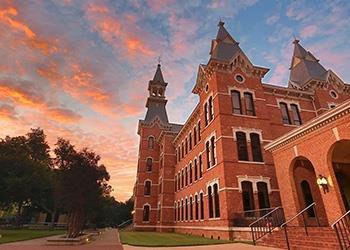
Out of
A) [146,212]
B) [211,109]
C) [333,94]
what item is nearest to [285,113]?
[333,94]

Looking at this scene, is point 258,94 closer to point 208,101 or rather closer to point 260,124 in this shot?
point 260,124

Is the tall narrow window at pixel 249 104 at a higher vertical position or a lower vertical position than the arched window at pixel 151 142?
lower

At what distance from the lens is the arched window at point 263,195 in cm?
1794

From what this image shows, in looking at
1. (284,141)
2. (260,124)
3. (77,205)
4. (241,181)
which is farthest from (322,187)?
(77,205)

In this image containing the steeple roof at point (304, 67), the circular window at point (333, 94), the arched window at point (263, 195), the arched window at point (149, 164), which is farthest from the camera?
the arched window at point (149, 164)

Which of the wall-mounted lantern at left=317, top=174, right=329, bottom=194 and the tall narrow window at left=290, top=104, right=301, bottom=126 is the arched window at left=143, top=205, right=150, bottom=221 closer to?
the tall narrow window at left=290, top=104, right=301, bottom=126

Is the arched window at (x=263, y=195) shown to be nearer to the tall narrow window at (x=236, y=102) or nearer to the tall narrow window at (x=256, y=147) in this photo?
the tall narrow window at (x=256, y=147)

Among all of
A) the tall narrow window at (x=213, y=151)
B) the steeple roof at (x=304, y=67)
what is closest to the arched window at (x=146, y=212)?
the tall narrow window at (x=213, y=151)

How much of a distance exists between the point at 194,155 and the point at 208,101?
660 cm

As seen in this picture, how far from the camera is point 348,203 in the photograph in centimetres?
1628

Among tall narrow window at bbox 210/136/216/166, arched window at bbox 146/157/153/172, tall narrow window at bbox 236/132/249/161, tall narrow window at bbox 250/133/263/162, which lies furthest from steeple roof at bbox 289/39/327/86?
arched window at bbox 146/157/153/172

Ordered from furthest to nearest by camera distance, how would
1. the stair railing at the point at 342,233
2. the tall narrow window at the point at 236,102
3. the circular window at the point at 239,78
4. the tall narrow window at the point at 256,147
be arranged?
the circular window at the point at 239,78 < the tall narrow window at the point at 236,102 < the tall narrow window at the point at 256,147 < the stair railing at the point at 342,233

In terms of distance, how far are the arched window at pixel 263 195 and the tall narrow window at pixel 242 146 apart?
215cm

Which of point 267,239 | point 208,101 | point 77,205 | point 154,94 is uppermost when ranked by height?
point 154,94
